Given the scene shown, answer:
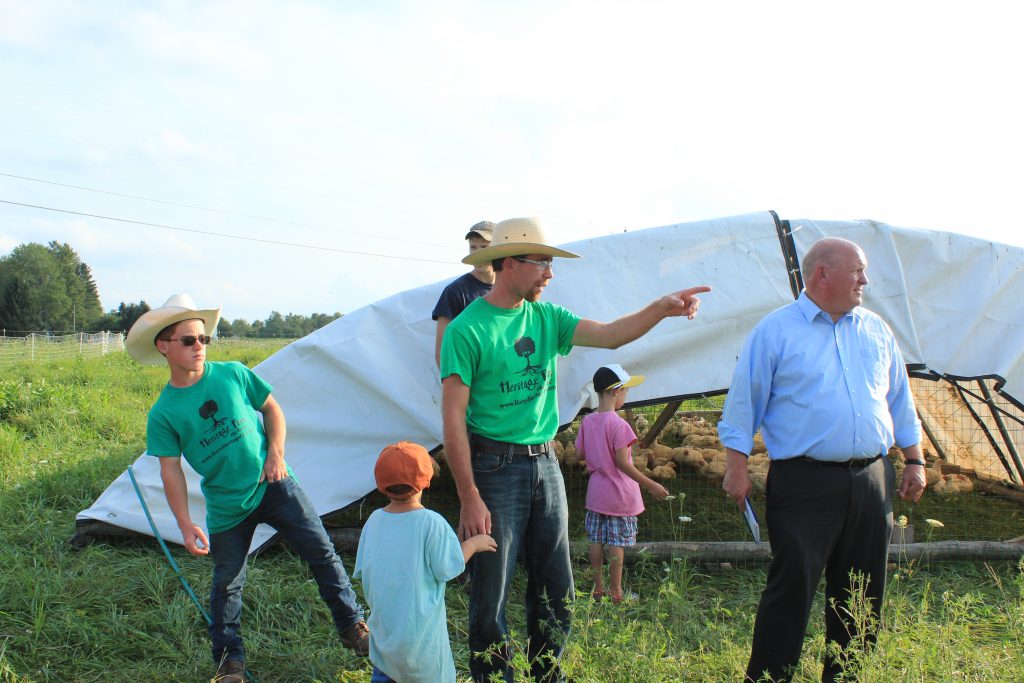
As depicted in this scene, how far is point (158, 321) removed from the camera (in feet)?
10.0

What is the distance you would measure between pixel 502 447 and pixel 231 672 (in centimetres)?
156

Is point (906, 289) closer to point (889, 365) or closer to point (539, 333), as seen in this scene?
point (889, 365)

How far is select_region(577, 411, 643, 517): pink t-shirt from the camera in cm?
381

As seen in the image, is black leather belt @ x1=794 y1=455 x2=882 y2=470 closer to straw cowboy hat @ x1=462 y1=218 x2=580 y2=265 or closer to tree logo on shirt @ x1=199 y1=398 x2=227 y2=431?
straw cowboy hat @ x1=462 y1=218 x2=580 y2=265

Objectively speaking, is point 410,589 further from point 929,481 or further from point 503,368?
point 929,481

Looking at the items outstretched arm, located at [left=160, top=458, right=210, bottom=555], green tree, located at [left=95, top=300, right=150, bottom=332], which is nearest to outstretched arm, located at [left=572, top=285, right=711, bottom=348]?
outstretched arm, located at [left=160, top=458, right=210, bottom=555]

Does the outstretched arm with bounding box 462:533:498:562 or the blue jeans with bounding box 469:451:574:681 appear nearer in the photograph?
the outstretched arm with bounding box 462:533:498:562

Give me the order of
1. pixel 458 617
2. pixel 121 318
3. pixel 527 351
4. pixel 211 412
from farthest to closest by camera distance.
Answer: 1. pixel 121 318
2. pixel 458 617
3. pixel 211 412
4. pixel 527 351

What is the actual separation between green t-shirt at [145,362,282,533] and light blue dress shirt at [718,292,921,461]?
6.34ft

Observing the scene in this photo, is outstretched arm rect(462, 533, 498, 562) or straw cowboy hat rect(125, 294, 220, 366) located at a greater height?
straw cowboy hat rect(125, 294, 220, 366)

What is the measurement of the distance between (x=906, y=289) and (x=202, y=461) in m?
3.99

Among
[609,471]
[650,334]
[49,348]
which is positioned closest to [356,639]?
[609,471]

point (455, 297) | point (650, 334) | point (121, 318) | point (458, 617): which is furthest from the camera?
point (121, 318)

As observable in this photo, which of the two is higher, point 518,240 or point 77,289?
point 77,289
